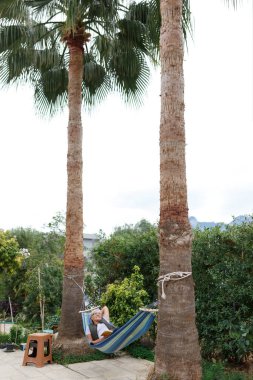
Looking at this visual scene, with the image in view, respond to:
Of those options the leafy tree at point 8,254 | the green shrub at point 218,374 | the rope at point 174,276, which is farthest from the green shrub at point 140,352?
the leafy tree at point 8,254

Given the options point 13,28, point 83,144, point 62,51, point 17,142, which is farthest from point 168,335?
point 17,142

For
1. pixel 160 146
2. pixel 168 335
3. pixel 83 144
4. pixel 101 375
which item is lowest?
pixel 101 375

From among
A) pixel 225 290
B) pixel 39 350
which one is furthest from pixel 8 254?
pixel 225 290

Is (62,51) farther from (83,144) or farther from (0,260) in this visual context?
(0,260)

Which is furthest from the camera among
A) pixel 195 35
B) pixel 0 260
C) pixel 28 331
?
pixel 0 260

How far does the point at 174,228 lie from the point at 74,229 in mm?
3210

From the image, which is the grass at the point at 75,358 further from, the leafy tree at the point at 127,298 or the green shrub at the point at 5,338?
the green shrub at the point at 5,338

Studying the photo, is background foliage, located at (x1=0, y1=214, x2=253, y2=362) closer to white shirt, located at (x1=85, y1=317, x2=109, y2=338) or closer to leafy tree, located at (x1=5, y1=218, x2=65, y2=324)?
leafy tree, located at (x1=5, y1=218, x2=65, y2=324)

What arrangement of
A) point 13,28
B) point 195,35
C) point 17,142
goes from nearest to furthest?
point 195,35
point 13,28
point 17,142

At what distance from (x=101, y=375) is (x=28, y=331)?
336cm

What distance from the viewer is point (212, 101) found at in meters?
7.05

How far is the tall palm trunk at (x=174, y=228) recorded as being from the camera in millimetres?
4301

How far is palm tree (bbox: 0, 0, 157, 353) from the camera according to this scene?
7129 mm

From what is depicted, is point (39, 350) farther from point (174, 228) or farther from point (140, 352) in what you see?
point (174, 228)
